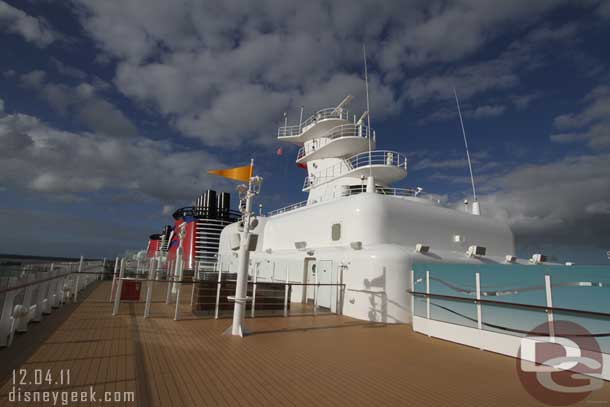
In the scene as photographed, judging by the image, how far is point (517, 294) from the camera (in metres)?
6.90

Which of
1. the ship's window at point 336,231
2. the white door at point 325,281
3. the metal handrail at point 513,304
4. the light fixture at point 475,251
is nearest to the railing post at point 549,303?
the metal handrail at point 513,304

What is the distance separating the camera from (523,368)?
219 inches

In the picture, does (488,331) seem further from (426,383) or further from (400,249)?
(400,249)

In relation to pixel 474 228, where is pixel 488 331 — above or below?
below

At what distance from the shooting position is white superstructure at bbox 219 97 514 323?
10.3 m

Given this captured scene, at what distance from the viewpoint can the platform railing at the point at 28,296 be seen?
16.6 ft

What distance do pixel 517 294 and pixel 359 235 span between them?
572 cm

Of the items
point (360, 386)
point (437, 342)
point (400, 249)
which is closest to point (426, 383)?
point (360, 386)

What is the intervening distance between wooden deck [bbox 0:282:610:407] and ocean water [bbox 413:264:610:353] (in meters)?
0.74

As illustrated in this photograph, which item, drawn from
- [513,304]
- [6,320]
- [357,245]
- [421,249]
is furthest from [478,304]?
[6,320]

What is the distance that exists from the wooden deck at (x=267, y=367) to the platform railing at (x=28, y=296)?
21.1 inches

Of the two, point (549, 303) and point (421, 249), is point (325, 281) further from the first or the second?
point (549, 303)

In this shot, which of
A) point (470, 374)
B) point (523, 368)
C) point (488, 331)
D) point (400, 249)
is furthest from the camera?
point (400, 249)

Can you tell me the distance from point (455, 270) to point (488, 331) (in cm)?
159
